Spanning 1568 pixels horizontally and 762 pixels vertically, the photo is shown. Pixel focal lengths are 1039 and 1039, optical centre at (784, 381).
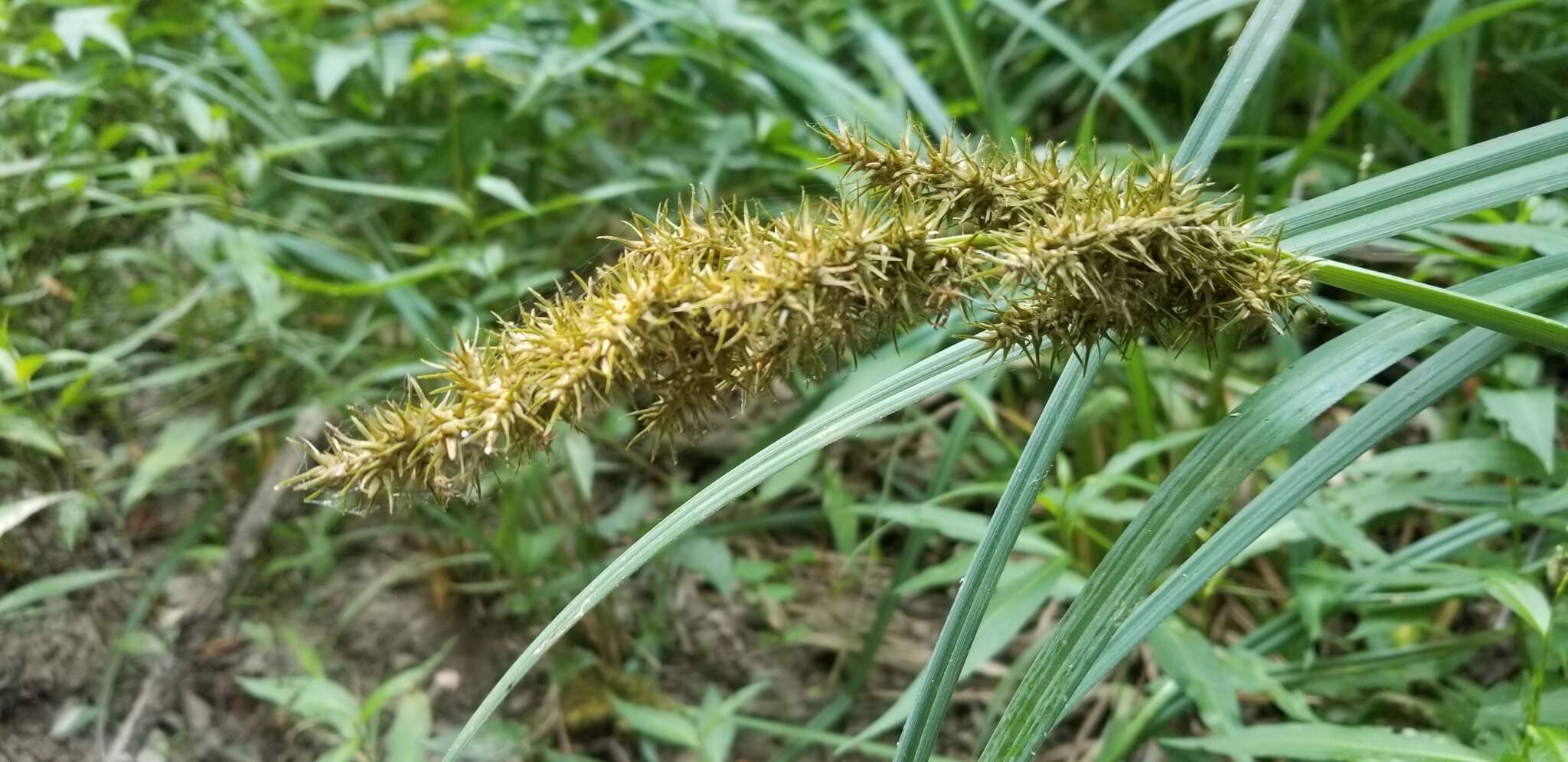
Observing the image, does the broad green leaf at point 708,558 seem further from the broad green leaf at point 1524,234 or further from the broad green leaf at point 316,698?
the broad green leaf at point 1524,234

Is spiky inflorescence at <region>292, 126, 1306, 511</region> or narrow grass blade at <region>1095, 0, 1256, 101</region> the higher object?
narrow grass blade at <region>1095, 0, 1256, 101</region>

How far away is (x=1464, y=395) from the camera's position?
135 cm

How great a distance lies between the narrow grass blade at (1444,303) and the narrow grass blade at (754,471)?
6.5 inches

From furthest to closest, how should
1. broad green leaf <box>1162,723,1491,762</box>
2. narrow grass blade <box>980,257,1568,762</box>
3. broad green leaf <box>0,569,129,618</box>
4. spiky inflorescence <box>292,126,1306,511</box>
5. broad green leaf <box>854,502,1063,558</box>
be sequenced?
broad green leaf <box>0,569,129,618</box>
broad green leaf <box>854,502,1063,558</box>
broad green leaf <box>1162,723,1491,762</box>
narrow grass blade <box>980,257,1568,762</box>
spiky inflorescence <box>292,126,1306,511</box>

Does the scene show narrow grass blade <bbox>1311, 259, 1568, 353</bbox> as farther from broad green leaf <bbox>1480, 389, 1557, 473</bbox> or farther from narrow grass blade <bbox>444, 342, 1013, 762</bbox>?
broad green leaf <bbox>1480, 389, 1557, 473</bbox>

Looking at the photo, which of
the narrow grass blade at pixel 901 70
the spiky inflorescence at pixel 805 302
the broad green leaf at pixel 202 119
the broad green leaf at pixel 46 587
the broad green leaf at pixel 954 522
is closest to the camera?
the spiky inflorescence at pixel 805 302

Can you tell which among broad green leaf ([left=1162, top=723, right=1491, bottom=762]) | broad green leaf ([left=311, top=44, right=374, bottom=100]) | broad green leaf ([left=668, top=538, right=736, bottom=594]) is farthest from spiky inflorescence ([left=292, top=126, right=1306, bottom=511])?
broad green leaf ([left=311, top=44, right=374, bottom=100])

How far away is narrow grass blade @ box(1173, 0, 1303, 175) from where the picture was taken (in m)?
0.60

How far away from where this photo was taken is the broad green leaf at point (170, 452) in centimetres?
116

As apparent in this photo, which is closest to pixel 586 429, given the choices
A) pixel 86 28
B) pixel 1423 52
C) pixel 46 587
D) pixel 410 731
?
pixel 410 731

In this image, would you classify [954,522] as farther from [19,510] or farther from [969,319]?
[19,510]

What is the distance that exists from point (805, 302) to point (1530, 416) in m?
0.75

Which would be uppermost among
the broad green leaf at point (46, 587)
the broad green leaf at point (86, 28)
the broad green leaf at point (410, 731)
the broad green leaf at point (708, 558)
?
the broad green leaf at point (708, 558)

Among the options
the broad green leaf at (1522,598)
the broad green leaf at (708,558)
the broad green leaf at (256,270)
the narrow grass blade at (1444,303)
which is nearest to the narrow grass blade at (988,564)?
the narrow grass blade at (1444,303)
